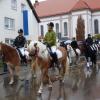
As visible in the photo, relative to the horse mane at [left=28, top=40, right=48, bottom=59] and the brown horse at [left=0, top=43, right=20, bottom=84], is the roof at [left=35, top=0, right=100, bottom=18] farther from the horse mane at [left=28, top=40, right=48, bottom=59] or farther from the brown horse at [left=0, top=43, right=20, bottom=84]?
the horse mane at [left=28, top=40, right=48, bottom=59]

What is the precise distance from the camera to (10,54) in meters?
15.3

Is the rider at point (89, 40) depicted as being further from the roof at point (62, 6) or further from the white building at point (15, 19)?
the roof at point (62, 6)

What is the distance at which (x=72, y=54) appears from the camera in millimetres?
24703

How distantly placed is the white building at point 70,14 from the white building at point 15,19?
32.2 m

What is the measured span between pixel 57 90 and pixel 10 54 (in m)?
3.45

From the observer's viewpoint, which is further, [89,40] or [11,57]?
[89,40]

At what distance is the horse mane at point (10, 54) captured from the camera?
14977mm

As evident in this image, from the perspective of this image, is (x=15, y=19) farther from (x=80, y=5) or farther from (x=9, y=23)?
(x=80, y=5)

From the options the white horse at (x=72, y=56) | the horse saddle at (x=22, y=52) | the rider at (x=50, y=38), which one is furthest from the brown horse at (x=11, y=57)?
the white horse at (x=72, y=56)

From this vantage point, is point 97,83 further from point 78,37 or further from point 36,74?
point 78,37

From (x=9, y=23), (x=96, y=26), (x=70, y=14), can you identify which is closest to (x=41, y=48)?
(x=9, y=23)

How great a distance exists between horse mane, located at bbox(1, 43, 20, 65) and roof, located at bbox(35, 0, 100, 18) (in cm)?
6850

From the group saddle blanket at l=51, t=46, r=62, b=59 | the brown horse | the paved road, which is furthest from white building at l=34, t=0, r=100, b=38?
saddle blanket at l=51, t=46, r=62, b=59

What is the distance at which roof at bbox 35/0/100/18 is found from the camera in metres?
84.9
